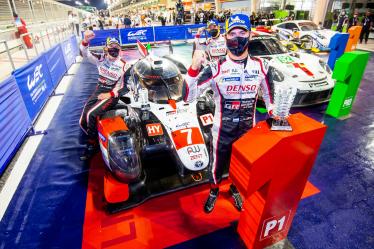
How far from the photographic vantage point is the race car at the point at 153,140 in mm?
2959

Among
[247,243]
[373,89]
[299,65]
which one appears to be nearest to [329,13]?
[373,89]

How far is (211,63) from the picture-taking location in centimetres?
252

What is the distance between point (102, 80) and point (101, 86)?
0.14 metres

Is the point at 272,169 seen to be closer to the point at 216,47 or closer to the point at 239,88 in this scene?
the point at 239,88

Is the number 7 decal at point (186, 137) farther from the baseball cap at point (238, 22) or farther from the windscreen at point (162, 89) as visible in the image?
the baseball cap at point (238, 22)

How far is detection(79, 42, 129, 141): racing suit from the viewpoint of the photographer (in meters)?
3.71

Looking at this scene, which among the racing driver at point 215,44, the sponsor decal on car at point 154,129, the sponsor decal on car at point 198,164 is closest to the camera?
the sponsor decal on car at point 198,164

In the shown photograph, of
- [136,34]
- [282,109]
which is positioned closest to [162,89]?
[282,109]

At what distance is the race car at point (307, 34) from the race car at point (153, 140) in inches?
403

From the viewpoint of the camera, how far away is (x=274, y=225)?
223 cm

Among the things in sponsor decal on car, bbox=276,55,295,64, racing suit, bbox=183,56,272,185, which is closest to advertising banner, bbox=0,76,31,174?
racing suit, bbox=183,56,272,185

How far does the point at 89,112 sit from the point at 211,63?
2304 millimetres

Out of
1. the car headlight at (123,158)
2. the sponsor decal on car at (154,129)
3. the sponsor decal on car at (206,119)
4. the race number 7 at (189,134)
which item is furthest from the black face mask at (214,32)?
the car headlight at (123,158)

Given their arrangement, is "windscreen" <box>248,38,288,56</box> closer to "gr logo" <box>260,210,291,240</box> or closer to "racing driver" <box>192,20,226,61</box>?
"racing driver" <box>192,20,226,61</box>
